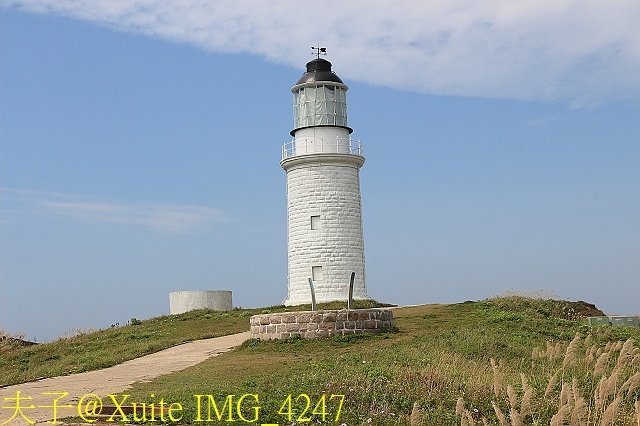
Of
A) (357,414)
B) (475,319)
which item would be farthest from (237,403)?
(475,319)

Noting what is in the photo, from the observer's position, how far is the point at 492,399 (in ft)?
36.5

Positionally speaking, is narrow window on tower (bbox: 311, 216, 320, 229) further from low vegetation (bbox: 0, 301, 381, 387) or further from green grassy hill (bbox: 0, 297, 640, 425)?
green grassy hill (bbox: 0, 297, 640, 425)

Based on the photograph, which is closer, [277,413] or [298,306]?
[277,413]

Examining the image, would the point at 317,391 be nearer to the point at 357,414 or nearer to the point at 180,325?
the point at 357,414

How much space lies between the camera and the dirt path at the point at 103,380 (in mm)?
11758

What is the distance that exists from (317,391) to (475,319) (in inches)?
556

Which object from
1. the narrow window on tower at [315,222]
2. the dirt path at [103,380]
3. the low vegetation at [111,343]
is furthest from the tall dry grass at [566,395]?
the narrow window on tower at [315,222]

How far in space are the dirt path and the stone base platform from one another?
1.36 m

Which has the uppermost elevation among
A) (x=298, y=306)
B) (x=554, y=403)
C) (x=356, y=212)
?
(x=356, y=212)

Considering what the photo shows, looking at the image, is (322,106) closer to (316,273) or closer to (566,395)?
(316,273)

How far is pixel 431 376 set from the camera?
12.3 metres

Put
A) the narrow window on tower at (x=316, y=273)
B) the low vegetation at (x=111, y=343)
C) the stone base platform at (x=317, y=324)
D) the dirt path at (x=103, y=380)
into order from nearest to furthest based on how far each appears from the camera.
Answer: the dirt path at (x=103, y=380)
the stone base platform at (x=317, y=324)
the low vegetation at (x=111, y=343)
the narrow window on tower at (x=316, y=273)

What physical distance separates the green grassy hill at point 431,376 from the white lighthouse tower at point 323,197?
9704 millimetres

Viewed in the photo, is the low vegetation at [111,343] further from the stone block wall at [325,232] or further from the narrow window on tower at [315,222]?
the narrow window on tower at [315,222]
